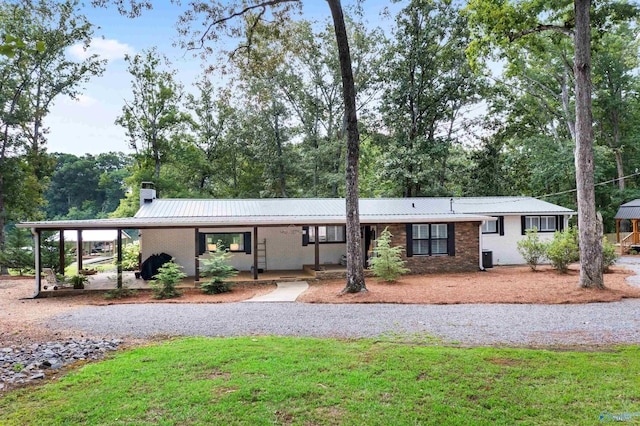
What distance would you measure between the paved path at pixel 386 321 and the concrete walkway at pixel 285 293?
66 cm

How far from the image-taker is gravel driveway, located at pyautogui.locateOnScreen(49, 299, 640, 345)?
6664mm

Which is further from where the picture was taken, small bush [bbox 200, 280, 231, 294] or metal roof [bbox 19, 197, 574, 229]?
metal roof [bbox 19, 197, 574, 229]

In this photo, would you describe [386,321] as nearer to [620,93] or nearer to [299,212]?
[299,212]

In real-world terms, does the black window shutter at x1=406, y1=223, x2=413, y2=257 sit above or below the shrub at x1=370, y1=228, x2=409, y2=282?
above

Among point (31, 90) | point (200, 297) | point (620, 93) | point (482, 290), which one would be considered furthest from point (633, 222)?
point (31, 90)

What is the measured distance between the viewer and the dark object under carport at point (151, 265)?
46.7 feet

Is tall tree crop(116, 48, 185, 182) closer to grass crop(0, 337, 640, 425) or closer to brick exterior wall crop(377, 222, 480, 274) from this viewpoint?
brick exterior wall crop(377, 222, 480, 274)

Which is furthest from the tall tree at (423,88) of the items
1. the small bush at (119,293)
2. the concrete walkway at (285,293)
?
the small bush at (119,293)

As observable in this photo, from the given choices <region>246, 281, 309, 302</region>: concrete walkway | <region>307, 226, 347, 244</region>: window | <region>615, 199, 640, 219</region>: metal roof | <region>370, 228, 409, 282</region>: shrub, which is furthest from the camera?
<region>615, 199, 640, 219</region>: metal roof

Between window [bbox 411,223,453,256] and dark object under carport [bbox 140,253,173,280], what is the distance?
356 inches

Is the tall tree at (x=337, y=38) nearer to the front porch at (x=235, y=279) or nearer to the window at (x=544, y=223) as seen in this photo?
the front porch at (x=235, y=279)

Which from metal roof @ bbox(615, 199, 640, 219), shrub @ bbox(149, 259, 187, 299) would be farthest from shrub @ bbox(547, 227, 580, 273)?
metal roof @ bbox(615, 199, 640, 219)

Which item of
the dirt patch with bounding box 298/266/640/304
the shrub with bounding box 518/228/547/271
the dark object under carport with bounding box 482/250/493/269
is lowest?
the dirt patch with bounding box 298/266/640/304

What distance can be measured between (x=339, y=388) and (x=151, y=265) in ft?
39.1
